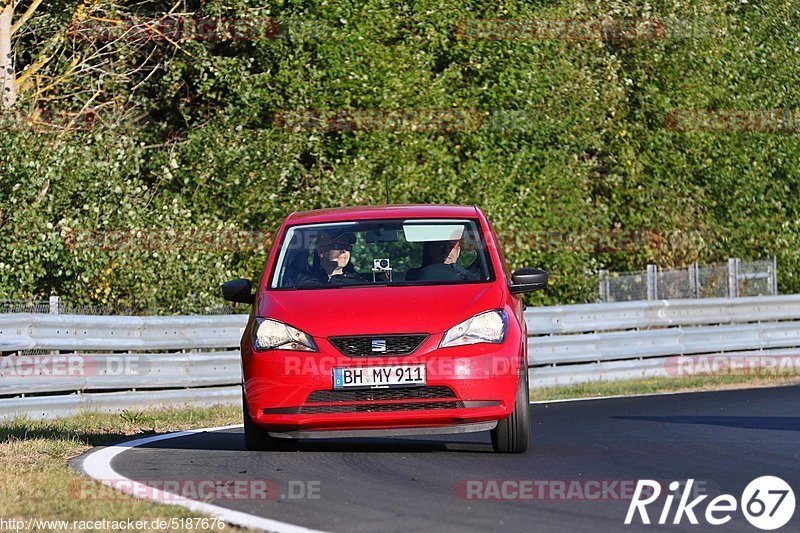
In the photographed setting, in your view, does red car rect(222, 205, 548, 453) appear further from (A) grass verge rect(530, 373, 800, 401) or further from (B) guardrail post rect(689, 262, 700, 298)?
(B) guardrail post rect(689, 262, 700, 298)

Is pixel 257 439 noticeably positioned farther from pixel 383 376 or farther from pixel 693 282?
pixel 693 282

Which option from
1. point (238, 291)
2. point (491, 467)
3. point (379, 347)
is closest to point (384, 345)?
point (379, 347)

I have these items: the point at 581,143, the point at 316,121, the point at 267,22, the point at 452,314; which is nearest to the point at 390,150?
the point at 316,121

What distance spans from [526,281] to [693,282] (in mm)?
13838

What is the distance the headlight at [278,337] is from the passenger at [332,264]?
637 mm

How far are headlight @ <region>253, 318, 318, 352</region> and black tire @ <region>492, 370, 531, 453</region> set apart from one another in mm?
1347

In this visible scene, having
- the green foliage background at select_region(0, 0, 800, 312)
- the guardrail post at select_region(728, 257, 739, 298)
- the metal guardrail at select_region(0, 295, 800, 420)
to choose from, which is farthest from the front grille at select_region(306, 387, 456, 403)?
the guardrail post at select_region(728, 257, 739, 298)

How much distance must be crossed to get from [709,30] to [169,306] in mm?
14514

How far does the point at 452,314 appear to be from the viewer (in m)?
9.05

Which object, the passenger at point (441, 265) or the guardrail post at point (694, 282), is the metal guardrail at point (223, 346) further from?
the passenger at point (441, 265)

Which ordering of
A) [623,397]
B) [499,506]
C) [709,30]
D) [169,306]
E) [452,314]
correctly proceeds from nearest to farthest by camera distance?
[499,506] < [452,314] < [623,397] < [169,306] < [709,30]

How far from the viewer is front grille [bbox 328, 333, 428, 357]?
8898mm

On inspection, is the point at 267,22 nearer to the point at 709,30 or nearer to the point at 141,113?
the point at 141,113

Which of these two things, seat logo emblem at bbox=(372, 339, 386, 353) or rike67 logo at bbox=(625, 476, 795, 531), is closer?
rike67 logo at bbox=(625, 476, 795, 531)
